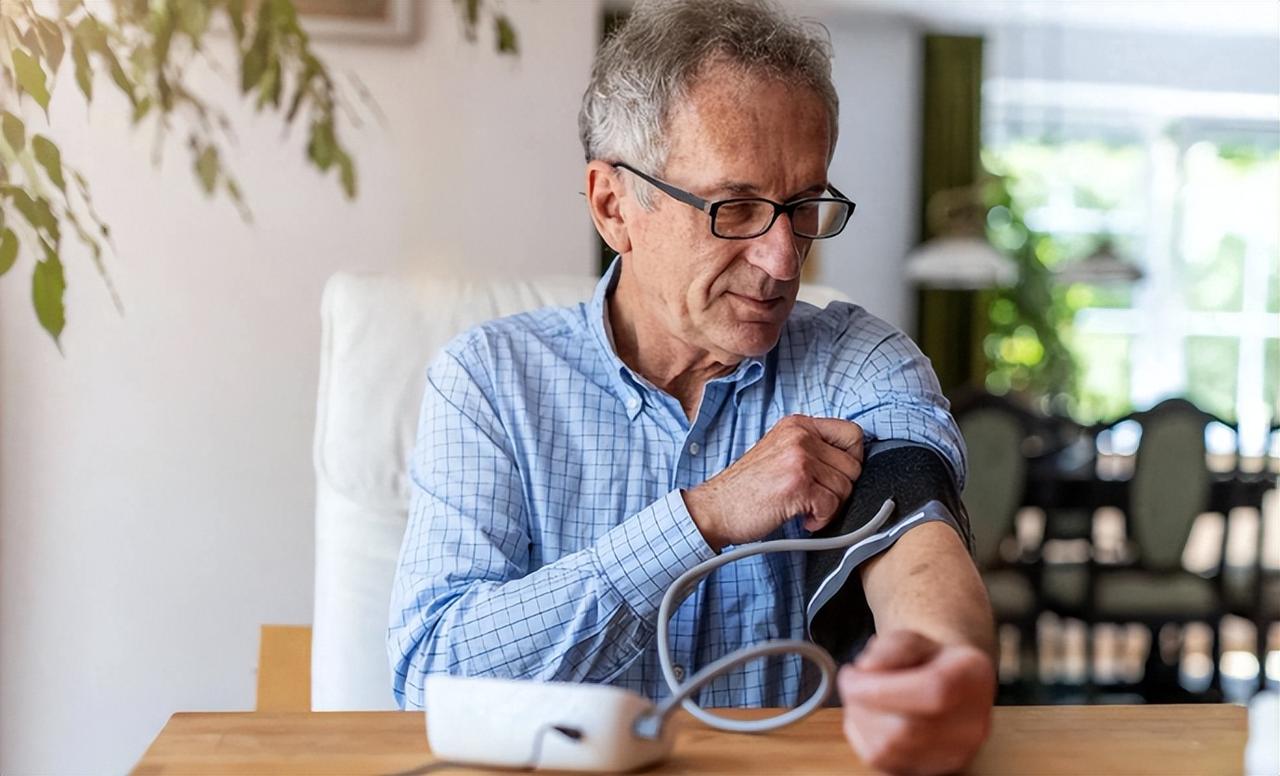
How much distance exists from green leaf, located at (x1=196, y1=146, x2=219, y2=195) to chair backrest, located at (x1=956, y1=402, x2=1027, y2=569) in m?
1.96

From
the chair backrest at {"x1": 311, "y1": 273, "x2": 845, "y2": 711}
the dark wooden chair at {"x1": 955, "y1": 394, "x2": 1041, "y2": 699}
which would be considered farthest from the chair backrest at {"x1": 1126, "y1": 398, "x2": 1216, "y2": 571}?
the chair backrest at {"x1": 311, "y1": 273, "x2": 845, "y2": 711}

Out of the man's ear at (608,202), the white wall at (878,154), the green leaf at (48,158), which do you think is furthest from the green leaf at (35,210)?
the white wall at (878,154)

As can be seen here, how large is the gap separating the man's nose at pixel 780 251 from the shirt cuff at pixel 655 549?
0.23 m

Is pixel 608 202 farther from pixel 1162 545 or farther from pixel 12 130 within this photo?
pixel 1162 545

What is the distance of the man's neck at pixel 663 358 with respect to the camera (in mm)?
1225

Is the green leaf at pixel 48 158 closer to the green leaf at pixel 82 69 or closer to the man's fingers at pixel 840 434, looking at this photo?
the green leaf at pixel 82 69

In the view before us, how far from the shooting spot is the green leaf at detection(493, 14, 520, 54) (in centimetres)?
214

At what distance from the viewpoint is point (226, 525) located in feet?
6.92

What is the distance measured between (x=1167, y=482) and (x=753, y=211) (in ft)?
8.47

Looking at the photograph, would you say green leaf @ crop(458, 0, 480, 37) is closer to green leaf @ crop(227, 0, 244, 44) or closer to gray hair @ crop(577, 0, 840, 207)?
green leaf @ crop(227, 0, 244, 44)

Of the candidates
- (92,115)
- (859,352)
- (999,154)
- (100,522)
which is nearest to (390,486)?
(859,352)

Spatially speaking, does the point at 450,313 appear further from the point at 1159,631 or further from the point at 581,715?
the point at 1159,631

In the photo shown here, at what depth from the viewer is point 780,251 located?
3.54 ft

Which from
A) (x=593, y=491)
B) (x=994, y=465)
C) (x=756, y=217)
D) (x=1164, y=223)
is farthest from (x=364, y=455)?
(x=1164, y=223)
